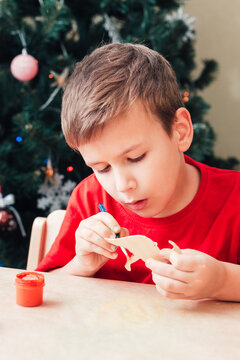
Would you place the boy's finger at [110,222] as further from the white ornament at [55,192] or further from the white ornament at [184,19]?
the white ornament at [184,19]

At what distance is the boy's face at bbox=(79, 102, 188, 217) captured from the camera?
2.73ft

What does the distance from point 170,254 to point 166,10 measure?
5.32ft

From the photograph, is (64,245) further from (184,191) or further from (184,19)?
(184,19)

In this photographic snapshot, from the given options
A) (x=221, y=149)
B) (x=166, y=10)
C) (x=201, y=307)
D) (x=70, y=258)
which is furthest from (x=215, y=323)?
(x=221, y=149)

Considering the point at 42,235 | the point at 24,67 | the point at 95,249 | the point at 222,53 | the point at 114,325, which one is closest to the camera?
the point at 114,325

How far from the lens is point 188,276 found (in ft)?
2.53

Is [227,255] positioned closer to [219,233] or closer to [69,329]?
[219,233]

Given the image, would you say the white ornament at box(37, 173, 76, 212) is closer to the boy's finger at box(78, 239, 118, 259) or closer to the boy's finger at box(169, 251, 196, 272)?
the boy's finger at box(78, 239, 118, 259)

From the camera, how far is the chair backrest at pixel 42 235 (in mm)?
1192

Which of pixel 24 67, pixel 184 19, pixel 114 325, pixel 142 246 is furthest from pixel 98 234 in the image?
pixel 184 19

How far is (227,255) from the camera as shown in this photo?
3.47 feet

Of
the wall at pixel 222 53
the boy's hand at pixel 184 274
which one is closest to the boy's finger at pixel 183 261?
the boy's hand at pixel 184 274

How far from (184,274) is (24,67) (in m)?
1.44

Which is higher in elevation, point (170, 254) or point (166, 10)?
point (166, 10)
